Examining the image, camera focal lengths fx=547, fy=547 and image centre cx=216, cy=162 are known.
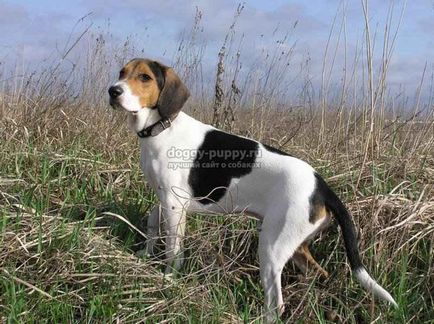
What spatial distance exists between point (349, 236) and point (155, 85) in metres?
1.46

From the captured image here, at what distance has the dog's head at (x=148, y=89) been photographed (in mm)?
3193

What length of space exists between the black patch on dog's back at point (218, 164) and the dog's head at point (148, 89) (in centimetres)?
33

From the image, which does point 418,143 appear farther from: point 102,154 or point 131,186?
point 102,154

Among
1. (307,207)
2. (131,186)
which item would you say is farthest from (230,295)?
(131,186)

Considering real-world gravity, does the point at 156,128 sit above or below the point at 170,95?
below

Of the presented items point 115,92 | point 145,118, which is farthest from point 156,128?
point 115,92

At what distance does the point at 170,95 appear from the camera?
134 inches

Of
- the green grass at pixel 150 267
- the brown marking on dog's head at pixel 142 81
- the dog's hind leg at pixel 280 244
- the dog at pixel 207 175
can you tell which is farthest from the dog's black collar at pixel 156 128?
the dog's hind leg at pixel 280 244

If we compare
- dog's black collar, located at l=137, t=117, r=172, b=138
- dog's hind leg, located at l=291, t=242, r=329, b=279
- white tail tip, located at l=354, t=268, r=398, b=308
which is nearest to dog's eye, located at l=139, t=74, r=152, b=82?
dog's black collar, located at l=137, t=117, r=172, b=138

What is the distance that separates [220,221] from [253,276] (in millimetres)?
435

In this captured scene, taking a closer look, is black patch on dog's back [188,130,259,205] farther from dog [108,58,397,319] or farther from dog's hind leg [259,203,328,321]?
dog's hind leg [259,203,328,321]

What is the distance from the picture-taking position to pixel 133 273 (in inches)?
111

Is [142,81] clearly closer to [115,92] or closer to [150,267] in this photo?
[115,92]

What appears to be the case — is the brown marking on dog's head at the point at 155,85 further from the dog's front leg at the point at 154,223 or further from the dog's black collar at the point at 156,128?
the dog's front leg at the point at 154,223
